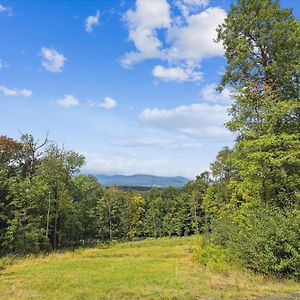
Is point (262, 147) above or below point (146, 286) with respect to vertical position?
above

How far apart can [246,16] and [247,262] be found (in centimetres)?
1412

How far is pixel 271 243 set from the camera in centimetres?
1502

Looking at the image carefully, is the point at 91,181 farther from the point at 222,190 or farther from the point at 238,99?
the point at 238,99

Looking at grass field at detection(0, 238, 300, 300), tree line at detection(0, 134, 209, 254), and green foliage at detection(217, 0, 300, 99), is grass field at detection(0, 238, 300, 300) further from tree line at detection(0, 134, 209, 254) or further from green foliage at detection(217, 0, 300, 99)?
tree line at detection(0, 134, 209, 254)

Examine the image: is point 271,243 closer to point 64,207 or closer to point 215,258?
point 215,258

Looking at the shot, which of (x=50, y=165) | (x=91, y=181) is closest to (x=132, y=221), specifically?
(x=91, y=181)

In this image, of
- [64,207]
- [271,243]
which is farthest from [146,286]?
[64,207]

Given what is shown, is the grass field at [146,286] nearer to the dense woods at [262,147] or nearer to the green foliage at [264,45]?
the dense woods at [262,147]

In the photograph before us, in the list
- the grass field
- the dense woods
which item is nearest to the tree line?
the dense woods

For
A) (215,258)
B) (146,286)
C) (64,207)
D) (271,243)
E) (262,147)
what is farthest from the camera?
(64,207)

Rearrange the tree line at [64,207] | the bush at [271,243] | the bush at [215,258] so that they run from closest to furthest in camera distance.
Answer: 1. the bush at [271,243]
2. the bush at [215,258]
3. the tree line at [64,207]

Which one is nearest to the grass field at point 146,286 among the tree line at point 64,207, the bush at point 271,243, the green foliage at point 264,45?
the bush at point 271,243

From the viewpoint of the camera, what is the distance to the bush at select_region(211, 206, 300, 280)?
48.6 feet

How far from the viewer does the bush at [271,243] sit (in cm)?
1481
